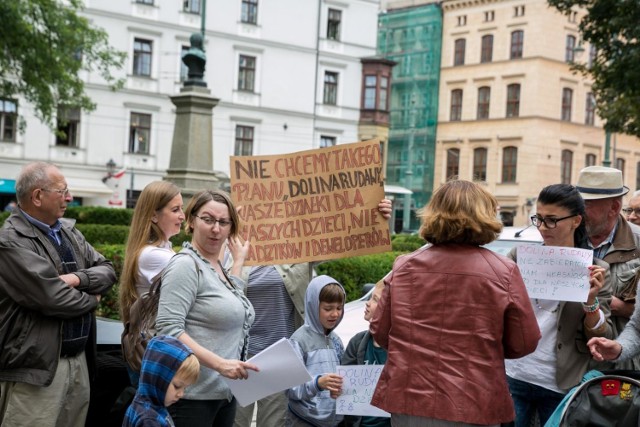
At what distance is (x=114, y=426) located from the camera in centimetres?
510

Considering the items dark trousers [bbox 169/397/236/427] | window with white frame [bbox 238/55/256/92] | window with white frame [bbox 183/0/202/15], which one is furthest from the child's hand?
window with white frame [bbox 238/55/256/92]

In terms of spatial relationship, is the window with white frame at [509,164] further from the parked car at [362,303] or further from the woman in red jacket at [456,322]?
the woman in red jacket at [456,322]

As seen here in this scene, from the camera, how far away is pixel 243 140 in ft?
142

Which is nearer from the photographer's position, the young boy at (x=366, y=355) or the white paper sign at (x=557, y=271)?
the white paper sign at (x=557, y=271)

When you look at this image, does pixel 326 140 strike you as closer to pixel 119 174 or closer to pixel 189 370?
pixel 119 174

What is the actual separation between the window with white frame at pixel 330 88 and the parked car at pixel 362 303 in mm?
37548

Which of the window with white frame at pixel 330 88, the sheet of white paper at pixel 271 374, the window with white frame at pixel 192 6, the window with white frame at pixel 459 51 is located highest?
the window with white frame at pixel 459 51

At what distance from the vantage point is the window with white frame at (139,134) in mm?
40125

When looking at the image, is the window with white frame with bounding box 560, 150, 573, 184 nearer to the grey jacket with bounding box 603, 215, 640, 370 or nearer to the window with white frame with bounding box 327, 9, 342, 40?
the window with white frame with bounding box 327, 9, 342, 40

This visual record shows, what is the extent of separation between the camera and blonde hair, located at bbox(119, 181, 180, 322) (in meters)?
4.55

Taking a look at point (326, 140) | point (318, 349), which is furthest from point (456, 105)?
point (318, 349)

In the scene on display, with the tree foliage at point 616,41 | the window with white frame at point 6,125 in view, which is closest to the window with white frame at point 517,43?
the window with white frame at point 6,125

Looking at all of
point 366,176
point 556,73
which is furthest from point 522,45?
point 366,176

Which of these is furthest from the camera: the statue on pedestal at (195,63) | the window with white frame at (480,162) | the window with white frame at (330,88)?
the window with white frame at (480,162)
